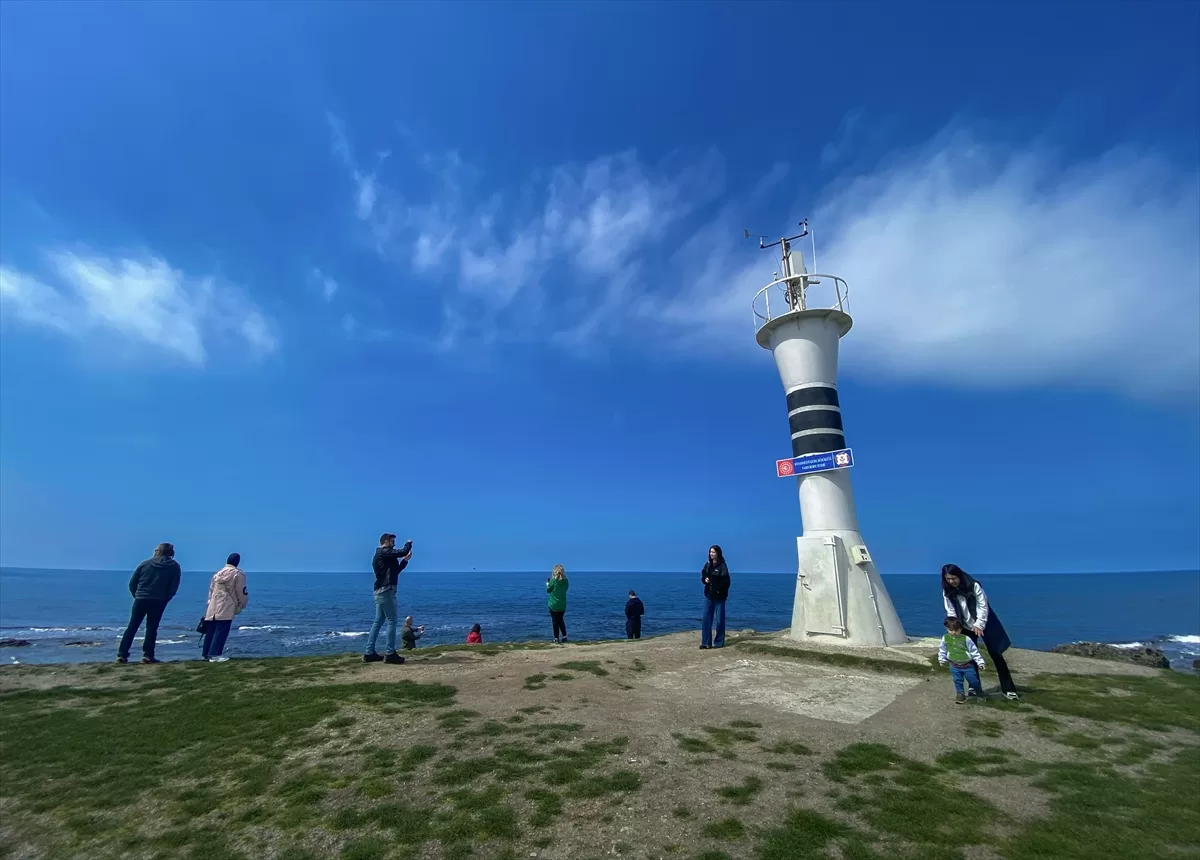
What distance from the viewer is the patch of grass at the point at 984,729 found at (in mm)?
7074

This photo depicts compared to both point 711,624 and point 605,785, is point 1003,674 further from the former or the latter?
point 605,785

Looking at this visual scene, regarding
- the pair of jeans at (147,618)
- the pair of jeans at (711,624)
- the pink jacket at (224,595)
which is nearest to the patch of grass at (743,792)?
the pair of jeans at (711,624)

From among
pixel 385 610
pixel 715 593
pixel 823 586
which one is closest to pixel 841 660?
pixel 823 586

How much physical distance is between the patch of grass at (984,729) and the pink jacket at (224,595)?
12192mm

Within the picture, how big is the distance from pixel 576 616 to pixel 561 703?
165 feet

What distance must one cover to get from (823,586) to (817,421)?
3860mm

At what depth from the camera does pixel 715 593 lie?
1299cm

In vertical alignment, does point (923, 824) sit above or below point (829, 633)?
below

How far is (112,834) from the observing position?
4.94 metres

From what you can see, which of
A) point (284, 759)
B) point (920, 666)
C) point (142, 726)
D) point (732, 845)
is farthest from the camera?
point (920, 666)

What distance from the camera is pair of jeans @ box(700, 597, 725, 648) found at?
1320 cm

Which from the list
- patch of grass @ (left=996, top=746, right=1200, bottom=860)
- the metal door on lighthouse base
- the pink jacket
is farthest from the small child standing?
the pink jacket

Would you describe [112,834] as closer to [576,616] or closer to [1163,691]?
[1163,691]

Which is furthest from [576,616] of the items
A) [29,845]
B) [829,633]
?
[29,845]
